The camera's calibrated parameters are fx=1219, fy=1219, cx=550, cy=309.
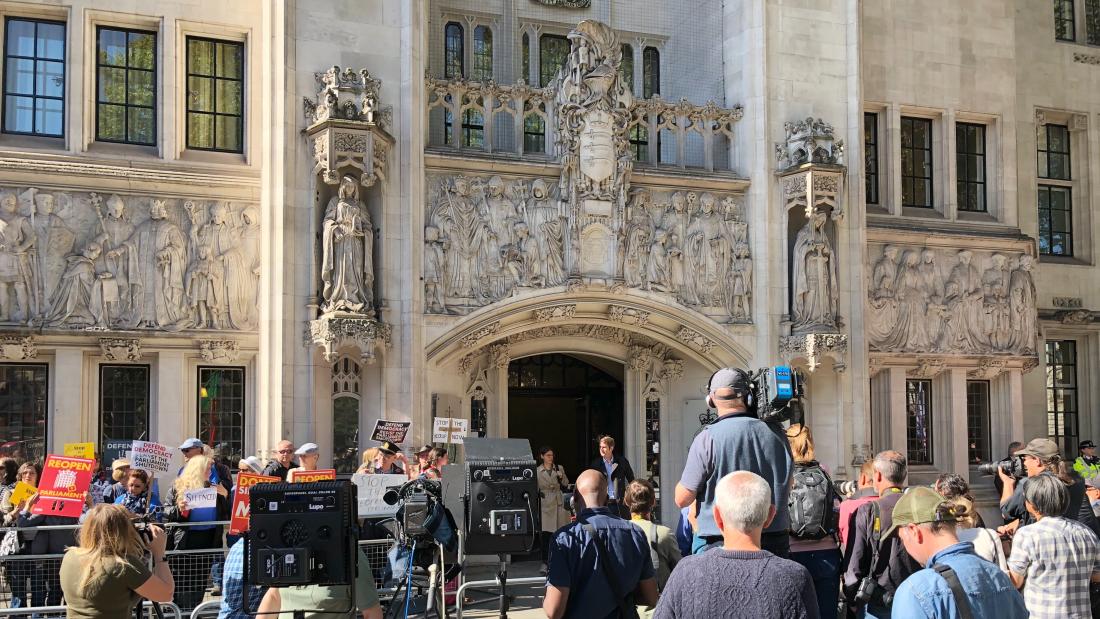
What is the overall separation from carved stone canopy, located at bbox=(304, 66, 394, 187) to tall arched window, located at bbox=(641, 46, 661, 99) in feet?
16.8

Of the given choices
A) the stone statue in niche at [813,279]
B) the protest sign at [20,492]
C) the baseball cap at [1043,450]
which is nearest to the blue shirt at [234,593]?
the protest sign at [20,492]

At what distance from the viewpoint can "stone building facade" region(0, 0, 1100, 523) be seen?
1422 centimetres

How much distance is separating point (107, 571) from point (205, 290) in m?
9.04

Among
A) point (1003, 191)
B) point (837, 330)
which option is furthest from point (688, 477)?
point (1003, 191)

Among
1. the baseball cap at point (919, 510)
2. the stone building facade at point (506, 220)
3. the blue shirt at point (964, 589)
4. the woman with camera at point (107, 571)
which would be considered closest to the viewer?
the blue shirt at point (964, 589)

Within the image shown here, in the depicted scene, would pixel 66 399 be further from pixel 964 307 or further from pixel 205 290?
pixel 964 307

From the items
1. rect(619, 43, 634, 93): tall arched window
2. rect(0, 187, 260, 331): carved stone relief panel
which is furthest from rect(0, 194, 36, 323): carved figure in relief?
rect(619, 43, 634, 93): tall arched window

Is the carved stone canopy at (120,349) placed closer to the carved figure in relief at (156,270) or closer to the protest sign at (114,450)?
the carved figure in relief at (156,270)

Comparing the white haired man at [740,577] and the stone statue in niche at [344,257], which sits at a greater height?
the stone statue in niche at [344,257]

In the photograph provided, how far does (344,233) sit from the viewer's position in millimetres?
14094

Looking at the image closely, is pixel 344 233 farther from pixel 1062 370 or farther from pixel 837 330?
pixel 1062 370

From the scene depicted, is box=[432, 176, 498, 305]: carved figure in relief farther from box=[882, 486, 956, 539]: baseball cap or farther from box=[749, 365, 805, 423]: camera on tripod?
box=[882, 486, 956, 539]: baseball cap

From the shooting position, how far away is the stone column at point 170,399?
14.5 meters

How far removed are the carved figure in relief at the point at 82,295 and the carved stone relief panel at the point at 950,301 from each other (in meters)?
10.3
